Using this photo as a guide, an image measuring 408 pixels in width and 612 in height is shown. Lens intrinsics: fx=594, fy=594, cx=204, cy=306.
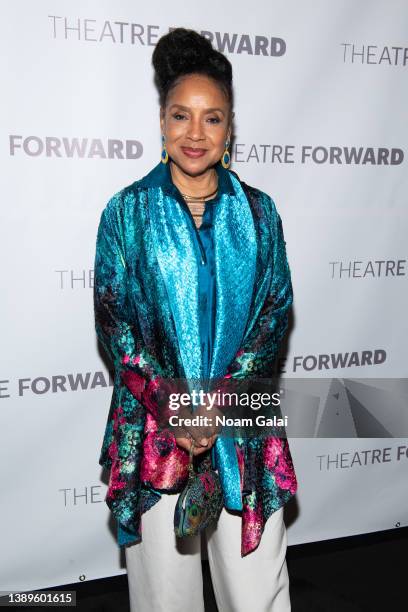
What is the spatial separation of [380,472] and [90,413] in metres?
1.46

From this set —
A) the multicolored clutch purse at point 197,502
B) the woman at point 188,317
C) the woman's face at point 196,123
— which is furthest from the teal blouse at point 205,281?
the multicolored clutch purse at point 197,502

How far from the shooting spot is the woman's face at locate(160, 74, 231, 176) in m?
1.58

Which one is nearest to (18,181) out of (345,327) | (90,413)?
(90,413)

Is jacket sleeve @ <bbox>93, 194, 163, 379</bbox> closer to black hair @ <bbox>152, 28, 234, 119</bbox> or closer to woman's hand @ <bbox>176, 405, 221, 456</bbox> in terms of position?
woman's hand @ <bbox>176, 405, 221, 456</bbox>

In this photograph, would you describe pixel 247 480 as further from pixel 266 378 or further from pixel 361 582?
pixel 361 582

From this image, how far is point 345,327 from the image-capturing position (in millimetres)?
2668

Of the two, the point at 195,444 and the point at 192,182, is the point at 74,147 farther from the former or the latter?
the point at 195,444

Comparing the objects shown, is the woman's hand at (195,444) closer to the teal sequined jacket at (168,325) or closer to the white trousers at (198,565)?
the teal sequined jacket at (168,325)

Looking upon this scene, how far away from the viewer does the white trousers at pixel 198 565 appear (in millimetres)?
1708

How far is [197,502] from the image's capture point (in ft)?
5.00

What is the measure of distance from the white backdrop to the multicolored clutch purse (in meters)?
0.93

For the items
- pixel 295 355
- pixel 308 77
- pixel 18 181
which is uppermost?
pixel 308 77

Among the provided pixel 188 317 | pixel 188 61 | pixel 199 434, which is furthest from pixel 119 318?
pixel 188 61

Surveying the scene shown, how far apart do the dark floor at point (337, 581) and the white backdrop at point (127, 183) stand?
0.11 m
